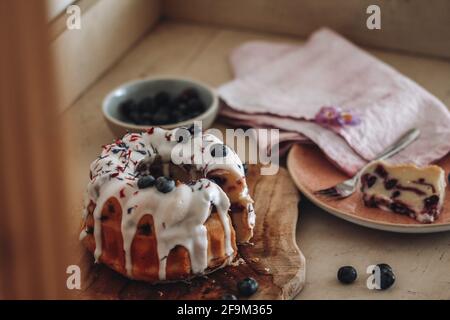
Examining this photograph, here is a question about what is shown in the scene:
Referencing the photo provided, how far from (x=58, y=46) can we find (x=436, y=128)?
82 cm

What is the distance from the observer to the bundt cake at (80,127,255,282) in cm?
126

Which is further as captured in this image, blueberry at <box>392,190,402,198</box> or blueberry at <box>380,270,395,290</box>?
blueberry at <box>392,190,402,198</box>

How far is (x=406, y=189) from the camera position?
4.78ft

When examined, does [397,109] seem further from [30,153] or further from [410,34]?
[30,153]

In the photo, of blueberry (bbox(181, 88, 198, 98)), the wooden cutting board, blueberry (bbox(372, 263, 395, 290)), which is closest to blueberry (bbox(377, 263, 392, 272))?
blueberry (bbox(372, 263, 395, 290))

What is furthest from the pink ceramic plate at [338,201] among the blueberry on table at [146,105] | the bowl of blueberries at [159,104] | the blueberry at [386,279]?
the blueberry on table at [146,105]

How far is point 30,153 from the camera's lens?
2.82 feet

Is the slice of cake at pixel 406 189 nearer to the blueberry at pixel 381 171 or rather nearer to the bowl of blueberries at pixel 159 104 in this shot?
the blueberry at pixel 381 171

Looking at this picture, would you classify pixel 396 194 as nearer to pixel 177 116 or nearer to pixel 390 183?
pixel 390 183

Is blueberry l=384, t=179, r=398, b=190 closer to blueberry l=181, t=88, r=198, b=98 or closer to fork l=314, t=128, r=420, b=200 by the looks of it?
fork l=314, t=128, r=420, b=200

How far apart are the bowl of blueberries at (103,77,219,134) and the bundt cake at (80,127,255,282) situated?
272 mm

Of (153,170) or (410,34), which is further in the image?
(410,34)

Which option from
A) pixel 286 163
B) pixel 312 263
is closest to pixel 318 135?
pixel 286 163
